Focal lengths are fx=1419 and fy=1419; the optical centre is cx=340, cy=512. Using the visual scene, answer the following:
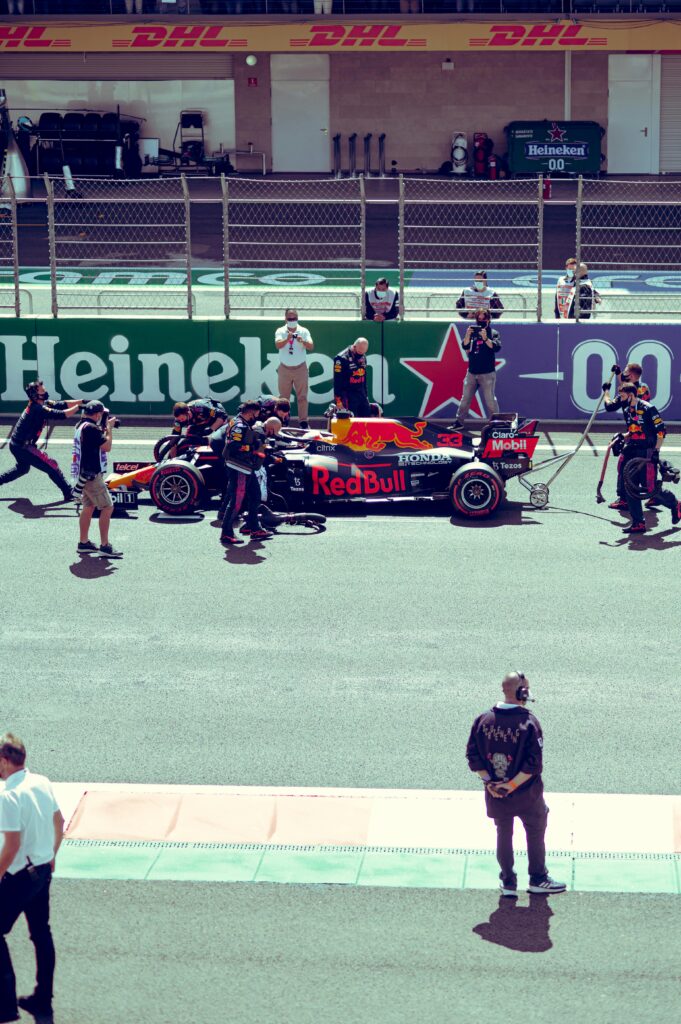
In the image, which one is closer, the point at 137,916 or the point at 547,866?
the point at 137,916

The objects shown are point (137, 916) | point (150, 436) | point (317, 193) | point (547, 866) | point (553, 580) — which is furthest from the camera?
point (317, 193)

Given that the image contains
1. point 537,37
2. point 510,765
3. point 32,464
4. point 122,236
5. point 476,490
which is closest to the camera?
point 510,765

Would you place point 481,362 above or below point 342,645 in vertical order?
above

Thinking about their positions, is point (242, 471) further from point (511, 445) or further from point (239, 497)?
point (511, 445)

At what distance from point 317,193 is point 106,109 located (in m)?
8.32

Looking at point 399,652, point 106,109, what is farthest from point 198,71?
point 399,652

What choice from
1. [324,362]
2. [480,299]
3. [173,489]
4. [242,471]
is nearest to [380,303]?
[324,362]

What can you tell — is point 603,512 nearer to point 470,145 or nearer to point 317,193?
point 317,193

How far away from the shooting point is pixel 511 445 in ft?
55.8

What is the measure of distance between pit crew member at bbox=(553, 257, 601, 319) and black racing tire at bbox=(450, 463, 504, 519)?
5466mm

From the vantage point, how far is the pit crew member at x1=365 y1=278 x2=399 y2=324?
21.7 meters

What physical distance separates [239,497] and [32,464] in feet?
10.6

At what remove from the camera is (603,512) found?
1728cm

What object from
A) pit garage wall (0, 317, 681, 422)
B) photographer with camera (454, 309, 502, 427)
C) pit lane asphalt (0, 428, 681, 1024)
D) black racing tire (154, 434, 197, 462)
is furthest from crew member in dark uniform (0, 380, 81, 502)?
photographer with camera (454, 309, 502, 427)
